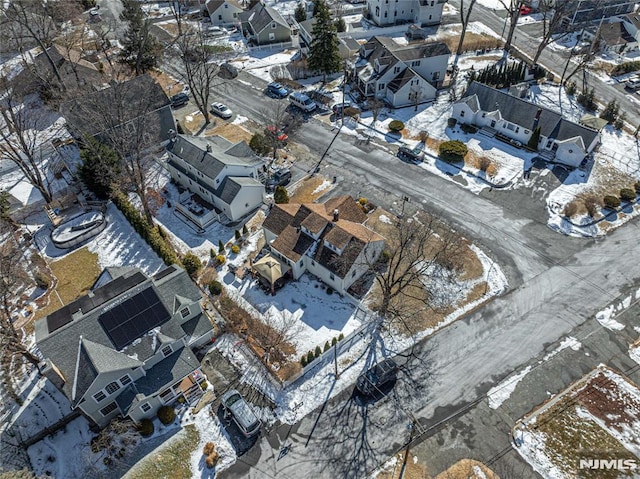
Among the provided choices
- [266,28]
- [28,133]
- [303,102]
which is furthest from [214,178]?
[266,28]

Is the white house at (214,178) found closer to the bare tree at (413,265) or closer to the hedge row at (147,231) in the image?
the hedge row at (147,231)

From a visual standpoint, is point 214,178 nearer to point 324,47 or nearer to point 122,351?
point 122,351

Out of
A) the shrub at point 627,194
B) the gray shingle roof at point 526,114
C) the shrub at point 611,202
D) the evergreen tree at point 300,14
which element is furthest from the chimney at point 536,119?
the evergreen tree at point 300,14

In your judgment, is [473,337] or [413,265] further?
[413,265]

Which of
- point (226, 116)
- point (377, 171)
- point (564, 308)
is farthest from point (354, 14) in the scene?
point (564, 308)

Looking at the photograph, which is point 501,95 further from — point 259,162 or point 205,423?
point 205,423

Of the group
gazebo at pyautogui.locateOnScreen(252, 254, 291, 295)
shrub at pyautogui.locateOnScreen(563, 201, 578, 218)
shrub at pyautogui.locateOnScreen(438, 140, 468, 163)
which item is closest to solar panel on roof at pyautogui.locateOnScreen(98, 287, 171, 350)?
gazebo at pyautogui.locateOnScreen(252, 254, 291, 295)

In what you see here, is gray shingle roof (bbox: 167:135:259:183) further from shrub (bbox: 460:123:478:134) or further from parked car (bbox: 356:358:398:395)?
shrub (bbox: 460:123:478:134)
